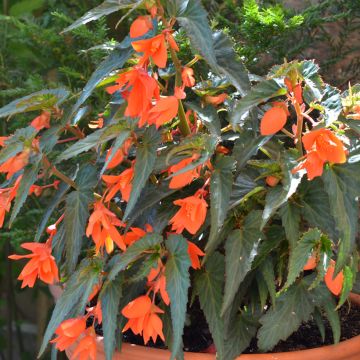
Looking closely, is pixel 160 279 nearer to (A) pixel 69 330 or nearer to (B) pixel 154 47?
(A) pixel 69 330

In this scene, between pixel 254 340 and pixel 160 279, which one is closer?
pixel 160 279

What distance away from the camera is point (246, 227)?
79 cm

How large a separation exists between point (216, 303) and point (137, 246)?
0.40 ft

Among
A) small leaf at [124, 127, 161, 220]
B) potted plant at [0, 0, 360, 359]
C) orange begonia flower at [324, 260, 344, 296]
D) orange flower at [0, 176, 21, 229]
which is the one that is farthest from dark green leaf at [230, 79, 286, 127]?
orange flower at [0, 176, 21, 229]

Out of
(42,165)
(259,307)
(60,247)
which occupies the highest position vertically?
(42,165)

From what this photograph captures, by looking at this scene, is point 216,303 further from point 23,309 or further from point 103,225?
point 23,309

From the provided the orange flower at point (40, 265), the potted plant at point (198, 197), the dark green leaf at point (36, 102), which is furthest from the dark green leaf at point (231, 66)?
the orange flower at point (40, 265)

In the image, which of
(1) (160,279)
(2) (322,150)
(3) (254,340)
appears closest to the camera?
(2) (322,150)

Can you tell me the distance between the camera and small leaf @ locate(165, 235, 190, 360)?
0.74 meters

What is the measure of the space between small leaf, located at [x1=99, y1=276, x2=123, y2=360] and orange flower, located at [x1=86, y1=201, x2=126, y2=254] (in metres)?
0.05

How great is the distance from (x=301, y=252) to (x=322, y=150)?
12cm

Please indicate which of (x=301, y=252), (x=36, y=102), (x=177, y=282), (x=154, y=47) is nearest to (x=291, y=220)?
(x=301, y=252)

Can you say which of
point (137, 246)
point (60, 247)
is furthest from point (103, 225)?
point (60, 247)

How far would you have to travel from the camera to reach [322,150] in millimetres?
706
